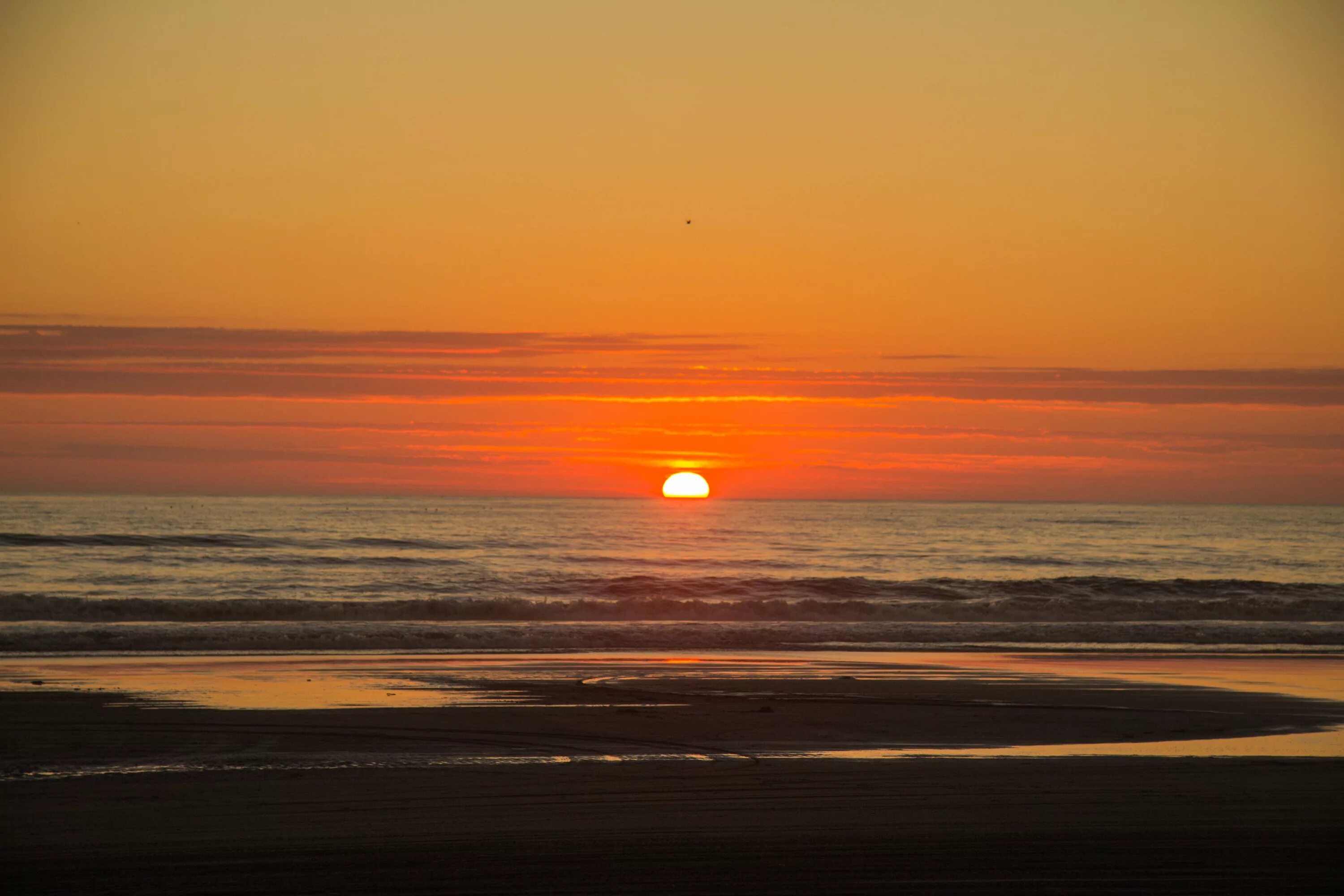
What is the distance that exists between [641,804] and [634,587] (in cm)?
2335

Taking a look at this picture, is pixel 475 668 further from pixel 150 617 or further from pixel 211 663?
pixel 150 617

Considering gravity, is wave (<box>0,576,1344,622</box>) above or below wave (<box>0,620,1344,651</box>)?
above

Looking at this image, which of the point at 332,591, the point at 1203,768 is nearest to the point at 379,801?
the point at 1203,768

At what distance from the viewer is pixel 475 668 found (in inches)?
588

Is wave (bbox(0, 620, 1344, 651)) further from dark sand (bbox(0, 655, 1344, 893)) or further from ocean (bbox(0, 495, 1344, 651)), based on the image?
dark sand (bbox(0, 655, 1344, 893))

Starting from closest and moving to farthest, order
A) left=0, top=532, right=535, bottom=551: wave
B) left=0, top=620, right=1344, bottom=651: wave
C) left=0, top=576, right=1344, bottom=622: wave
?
1. left=0, top=620, right=1344, bottom=651: wave
2. left=0, top=576, right=1344, bottom=622: wave
3. left=0, top=532, right=535, bottom=551: wave

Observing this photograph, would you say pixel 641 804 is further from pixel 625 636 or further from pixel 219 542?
pixel 219 542

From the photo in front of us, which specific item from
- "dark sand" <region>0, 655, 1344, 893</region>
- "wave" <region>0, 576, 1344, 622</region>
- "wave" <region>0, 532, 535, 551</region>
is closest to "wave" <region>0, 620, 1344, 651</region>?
"wave" <region>0, 576, 1344, 622</region>

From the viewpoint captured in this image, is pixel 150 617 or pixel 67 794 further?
pixel 150 617

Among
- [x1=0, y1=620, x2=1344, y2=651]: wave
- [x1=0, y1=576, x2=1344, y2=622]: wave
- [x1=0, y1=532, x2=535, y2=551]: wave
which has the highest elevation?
[x1=0, y1=532, x2=535, y2=551]: wave

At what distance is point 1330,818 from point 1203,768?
4.82ft

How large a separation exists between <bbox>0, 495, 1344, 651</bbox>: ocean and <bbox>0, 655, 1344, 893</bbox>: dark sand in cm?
761

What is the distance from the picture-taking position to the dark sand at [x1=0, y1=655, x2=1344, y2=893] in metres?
6.17

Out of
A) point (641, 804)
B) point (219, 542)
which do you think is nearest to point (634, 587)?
point (219, 542)
